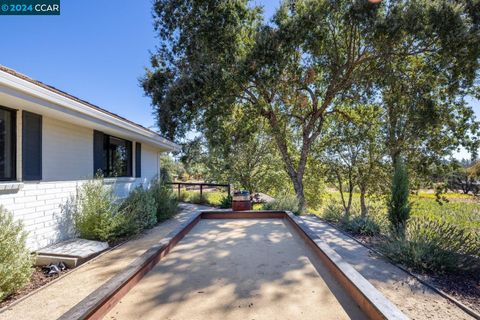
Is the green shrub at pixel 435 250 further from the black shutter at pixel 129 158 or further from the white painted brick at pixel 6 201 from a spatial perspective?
the black shutter at pixel 129 158

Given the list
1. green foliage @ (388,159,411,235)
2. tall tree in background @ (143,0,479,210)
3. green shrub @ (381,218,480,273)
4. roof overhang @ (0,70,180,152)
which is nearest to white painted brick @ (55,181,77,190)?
roof overhang @ (0,70,180,152)

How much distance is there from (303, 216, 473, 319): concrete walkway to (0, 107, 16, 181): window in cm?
544

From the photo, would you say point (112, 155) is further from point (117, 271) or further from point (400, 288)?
point (400, 288)

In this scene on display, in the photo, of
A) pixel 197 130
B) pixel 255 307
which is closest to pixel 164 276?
pixel 255 307

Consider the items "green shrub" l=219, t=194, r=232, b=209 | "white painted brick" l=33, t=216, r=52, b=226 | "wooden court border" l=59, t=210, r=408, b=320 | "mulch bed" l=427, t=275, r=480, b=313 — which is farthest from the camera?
"green shrub" l=219, t=194, r=232, b=209

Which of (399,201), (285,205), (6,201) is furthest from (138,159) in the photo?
(399,201)

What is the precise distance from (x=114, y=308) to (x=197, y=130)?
913 centimetres

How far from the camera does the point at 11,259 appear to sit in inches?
120

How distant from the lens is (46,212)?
14.6 feet

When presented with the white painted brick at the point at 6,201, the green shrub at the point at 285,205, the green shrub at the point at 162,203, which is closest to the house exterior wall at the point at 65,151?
the white painted brick at the point at 6,201

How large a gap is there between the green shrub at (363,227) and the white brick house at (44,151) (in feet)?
19.1

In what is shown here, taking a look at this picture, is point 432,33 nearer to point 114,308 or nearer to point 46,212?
point 114,308

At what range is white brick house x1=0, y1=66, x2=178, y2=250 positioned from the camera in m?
3.75

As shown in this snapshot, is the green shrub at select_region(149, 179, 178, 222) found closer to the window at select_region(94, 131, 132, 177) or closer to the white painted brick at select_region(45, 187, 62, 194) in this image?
the window at select_region(94, 131, 132, 177)
